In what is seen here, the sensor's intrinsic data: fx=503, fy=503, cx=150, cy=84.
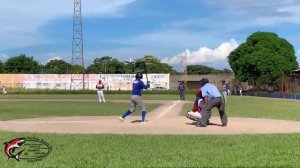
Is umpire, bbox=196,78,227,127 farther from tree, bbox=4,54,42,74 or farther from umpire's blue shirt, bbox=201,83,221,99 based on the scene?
tree, bbox=4,54,42,74

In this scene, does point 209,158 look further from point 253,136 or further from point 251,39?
point 251,39

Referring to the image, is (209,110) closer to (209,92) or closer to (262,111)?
(209,92)

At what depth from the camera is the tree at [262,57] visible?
7969cm

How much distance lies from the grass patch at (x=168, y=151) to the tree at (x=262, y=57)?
66620 mm

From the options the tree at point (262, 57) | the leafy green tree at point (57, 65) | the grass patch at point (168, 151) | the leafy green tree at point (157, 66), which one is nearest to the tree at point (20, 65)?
the leafy green tree at point (57, 65)

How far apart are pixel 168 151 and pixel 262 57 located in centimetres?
7221

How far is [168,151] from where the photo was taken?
9977 millimetres

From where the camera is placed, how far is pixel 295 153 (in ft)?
31.6

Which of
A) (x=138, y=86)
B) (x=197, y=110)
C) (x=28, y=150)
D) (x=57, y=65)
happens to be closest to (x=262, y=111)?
(x=197, y=110)

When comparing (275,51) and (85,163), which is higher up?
(275,51)

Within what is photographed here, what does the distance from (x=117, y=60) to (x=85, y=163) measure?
134 metres

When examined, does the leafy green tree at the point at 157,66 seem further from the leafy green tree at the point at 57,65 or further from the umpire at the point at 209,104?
the umpire at the point at 209,104

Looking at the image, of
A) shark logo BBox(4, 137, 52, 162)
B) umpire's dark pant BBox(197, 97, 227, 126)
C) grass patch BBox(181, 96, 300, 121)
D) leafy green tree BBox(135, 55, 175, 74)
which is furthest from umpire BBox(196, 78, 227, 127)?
leafy green tree BBox(135, 55, 175, 74)

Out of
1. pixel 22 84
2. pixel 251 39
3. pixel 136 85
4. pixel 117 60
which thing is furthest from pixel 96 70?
pixel 136 85
